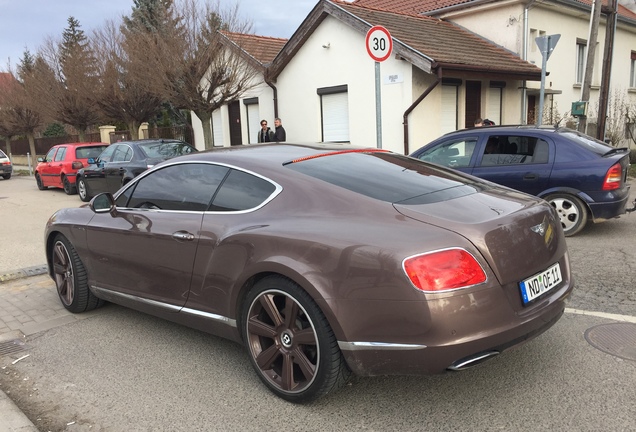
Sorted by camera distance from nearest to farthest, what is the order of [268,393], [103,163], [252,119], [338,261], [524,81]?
[338,261] < [268,393] < [103,163] < [524,81] < [252,119]

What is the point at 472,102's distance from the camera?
14719mm

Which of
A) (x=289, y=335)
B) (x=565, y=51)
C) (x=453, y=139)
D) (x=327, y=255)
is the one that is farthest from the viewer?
(x=565, y=51)

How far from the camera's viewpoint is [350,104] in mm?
14766

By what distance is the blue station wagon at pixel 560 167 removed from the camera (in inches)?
263

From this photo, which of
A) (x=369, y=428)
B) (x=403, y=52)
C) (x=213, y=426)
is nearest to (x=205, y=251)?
(x=213, y=426)

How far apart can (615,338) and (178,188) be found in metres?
3.39

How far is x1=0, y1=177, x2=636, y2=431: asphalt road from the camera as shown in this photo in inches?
113

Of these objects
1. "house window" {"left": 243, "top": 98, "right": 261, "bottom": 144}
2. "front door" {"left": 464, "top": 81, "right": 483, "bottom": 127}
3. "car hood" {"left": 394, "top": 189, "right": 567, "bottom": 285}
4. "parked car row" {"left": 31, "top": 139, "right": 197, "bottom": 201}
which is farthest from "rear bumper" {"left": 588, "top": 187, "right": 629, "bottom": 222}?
"house window" {"left": 243, "top": 98, "right": 261, "bottom": 144}

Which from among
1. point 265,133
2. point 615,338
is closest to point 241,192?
point 615,338

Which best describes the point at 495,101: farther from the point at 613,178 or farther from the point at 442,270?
the point at 442,270

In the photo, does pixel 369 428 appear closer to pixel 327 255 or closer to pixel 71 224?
pixel 327 255

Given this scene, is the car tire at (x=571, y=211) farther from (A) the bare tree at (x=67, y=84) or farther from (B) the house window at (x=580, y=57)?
(A) the bare tree at (x=67, y=84)

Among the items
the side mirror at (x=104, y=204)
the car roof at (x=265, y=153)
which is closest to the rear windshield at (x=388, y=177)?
the car roof at (x=265, y=153)

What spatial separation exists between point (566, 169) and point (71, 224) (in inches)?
234
